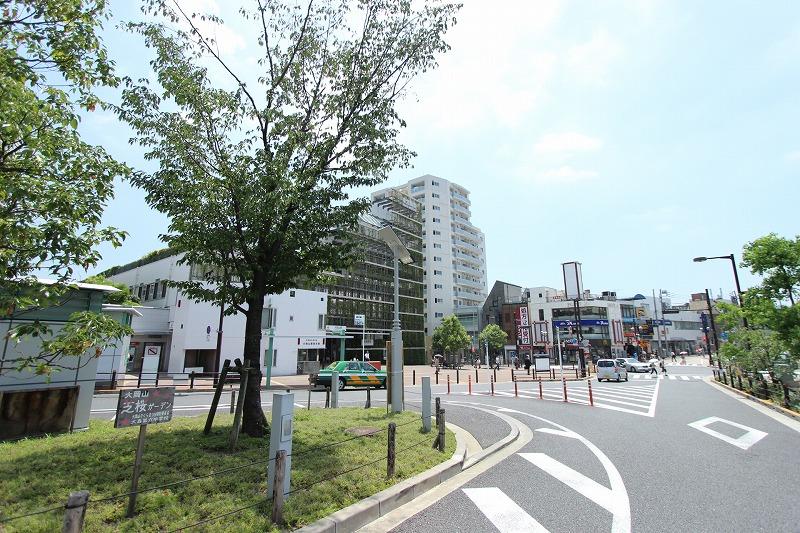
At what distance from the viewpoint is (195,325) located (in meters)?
32.9

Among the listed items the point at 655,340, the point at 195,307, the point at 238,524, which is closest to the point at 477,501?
the point at 238,524

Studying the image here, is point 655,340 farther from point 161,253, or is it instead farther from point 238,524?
point 238,524

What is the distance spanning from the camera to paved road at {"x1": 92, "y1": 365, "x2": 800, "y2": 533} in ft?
17.1

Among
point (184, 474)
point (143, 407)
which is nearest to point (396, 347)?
point (184, 474)

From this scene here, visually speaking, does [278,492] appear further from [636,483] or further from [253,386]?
[636,483]

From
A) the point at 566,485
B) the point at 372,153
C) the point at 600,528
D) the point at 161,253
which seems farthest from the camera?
the point at 161,253

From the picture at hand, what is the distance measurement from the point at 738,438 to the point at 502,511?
844 cm

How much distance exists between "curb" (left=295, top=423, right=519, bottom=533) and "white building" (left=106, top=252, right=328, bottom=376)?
23978 millimetres

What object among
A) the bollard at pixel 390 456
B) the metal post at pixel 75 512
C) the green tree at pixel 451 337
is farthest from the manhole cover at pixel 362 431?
the green tree at pixel 451 337

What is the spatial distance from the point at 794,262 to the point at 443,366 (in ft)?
166

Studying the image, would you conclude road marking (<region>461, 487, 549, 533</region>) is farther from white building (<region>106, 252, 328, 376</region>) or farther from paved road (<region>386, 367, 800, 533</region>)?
white building (<region>106, 252, 328, 376</region>)

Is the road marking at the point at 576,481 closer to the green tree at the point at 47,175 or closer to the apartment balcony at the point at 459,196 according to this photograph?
the green tree at the point at 47,175

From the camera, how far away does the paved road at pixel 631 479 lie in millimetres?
5223

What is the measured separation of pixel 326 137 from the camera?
33.1 feet
